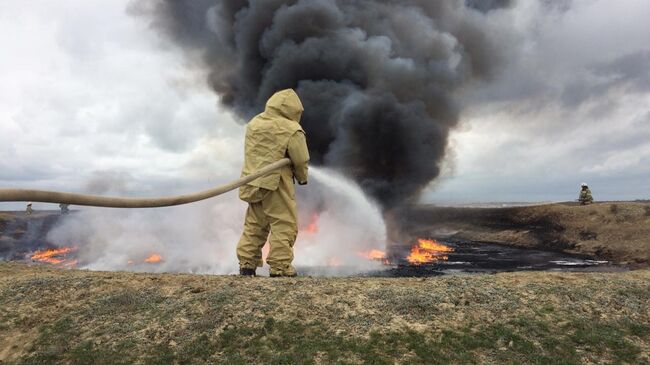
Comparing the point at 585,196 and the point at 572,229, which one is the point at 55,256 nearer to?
the point at 572,229

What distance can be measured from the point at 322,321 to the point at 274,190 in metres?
3.96

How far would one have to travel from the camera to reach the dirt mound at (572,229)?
74.4 ft

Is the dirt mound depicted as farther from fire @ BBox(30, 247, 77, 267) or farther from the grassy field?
fire @ BBox(30, 247, 77, 267)

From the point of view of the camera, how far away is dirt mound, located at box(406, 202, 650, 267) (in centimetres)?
2267

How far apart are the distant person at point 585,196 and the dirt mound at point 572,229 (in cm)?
104

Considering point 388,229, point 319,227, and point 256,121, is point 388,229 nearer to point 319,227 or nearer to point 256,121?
point 319,227

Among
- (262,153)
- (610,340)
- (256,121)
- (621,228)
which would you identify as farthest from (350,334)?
(621,228)

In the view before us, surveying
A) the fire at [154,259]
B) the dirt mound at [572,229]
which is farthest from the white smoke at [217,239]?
the dirt mound at [572,229]

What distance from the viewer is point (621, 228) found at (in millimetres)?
24859

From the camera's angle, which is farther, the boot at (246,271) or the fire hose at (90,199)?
the boot at (246,271)

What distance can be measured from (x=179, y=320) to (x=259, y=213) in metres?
3.82

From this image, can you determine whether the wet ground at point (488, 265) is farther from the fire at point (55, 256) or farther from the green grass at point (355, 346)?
the fire at point (55, 256)

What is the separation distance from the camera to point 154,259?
869 inches

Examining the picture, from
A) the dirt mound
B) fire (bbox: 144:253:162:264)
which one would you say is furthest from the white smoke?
the dirt mound
